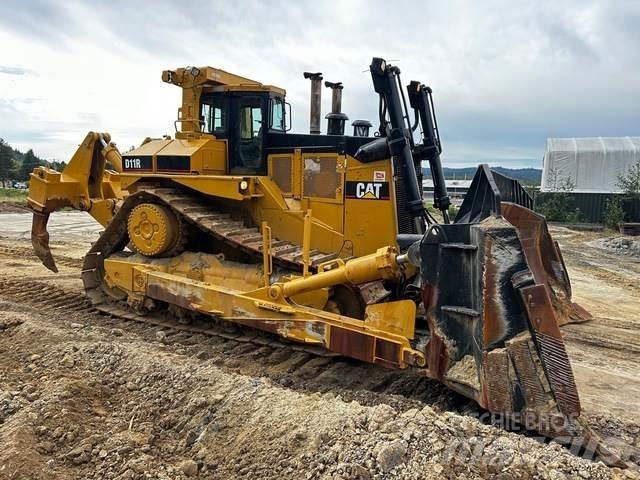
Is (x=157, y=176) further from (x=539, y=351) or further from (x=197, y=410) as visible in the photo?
(x=539, y=351)

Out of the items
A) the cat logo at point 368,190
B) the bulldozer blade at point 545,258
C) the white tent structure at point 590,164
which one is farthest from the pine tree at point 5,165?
the bulldozer blade at point 545,258

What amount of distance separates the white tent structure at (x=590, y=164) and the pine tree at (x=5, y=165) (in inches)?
1786

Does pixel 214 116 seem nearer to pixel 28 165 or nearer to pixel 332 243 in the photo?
pixel 332 243

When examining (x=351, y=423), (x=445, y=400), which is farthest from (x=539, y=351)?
(x=351, y=423)

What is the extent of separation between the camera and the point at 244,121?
6.73 metres

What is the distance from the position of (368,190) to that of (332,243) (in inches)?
28.8

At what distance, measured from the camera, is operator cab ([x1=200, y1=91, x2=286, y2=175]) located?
664 centimetres

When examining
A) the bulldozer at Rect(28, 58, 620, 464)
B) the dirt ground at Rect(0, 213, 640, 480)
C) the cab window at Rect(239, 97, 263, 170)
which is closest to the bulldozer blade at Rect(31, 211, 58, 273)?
the bulldozer at Rect(28, 58, 620, 464)

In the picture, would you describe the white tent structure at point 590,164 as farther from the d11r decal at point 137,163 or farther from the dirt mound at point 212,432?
the dirt mound at point 212,432

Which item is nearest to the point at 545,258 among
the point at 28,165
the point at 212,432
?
the point at 212,432

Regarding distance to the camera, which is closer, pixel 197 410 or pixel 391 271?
pixel 197 410

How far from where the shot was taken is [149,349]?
5508mm

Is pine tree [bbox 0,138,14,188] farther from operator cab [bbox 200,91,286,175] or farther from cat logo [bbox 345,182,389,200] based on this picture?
cat logo [bbox 345,182,389,200]

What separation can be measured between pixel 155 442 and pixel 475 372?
7.79 ft
